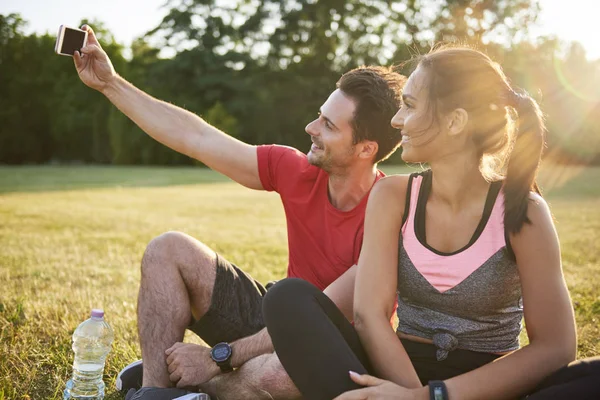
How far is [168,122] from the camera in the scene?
12.4ft

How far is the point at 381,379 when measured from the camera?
7.41ft

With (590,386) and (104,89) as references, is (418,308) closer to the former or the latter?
(590,386)

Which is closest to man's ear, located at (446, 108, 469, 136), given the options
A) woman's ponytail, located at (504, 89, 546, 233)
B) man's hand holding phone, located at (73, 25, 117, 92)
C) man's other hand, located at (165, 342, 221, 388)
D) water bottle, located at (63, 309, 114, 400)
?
woman's ponytail, located at (504, 89, 546, 233)

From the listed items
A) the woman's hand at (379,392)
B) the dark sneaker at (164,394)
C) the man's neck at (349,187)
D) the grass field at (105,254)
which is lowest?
the grass field at (105,254)

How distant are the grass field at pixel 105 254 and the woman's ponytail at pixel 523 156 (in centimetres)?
130

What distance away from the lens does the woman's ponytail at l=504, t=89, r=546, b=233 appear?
2389 millimetres

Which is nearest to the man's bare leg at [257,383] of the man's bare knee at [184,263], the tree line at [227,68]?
the man's bare knee at [184,263]

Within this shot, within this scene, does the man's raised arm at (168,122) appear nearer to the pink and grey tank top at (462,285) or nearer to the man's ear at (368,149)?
the man's ear at (368,149)

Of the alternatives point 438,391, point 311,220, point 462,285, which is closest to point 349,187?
point 311,220

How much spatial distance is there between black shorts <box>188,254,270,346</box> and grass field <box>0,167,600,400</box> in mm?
587

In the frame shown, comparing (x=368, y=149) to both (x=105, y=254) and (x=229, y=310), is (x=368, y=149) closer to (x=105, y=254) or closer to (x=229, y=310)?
(x=229, y=310)

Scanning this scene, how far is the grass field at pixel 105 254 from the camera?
12.4 ft

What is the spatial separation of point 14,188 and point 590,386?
61.1ft

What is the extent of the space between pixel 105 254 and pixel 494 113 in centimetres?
606
